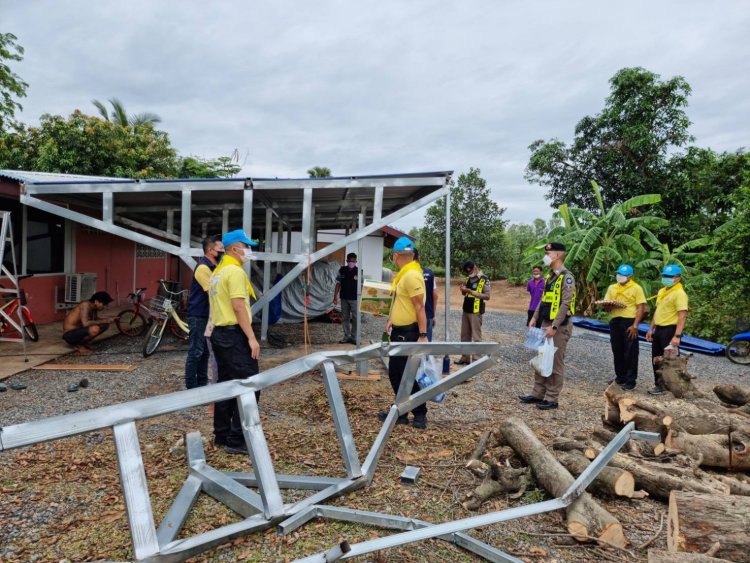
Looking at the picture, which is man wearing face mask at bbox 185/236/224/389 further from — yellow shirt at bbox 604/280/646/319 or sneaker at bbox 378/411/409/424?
yellow shirt at bbox 604/280/646/319

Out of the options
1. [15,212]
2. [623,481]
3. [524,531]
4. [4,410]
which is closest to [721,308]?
[623,481]

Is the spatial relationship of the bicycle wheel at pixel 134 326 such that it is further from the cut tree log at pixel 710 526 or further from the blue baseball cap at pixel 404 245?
the cut tree log at pixel 710 526

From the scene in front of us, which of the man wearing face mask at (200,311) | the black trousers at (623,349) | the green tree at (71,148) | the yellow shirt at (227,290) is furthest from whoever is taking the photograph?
the green tree at (71,148)

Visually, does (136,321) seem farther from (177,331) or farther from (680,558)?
(680,558)

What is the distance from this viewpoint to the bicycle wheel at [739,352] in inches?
366

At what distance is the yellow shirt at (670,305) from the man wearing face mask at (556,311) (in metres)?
1.79

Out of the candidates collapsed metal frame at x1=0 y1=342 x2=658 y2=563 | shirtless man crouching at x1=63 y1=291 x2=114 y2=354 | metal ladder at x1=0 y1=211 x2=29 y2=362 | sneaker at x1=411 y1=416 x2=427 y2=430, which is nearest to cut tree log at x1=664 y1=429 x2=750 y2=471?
collapsed metal frame at x1=0 y1=342 x2=658 y2=563

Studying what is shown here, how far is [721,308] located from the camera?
11672mm

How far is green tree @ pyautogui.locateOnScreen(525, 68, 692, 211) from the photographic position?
16719mm

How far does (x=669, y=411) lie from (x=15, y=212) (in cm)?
1022

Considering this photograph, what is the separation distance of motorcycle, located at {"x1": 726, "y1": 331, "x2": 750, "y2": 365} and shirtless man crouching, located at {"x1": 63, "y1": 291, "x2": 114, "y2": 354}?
452 inches

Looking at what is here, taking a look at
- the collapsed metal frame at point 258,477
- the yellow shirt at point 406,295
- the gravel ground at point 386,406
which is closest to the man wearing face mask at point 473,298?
the gravel ground at point 386,406

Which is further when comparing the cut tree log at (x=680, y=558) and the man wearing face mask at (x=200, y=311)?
the man wearing face mask at (x=200, y=311)

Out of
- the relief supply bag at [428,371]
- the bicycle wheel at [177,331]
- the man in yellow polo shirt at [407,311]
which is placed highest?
the man in yellow polo shirt at [407,311]
